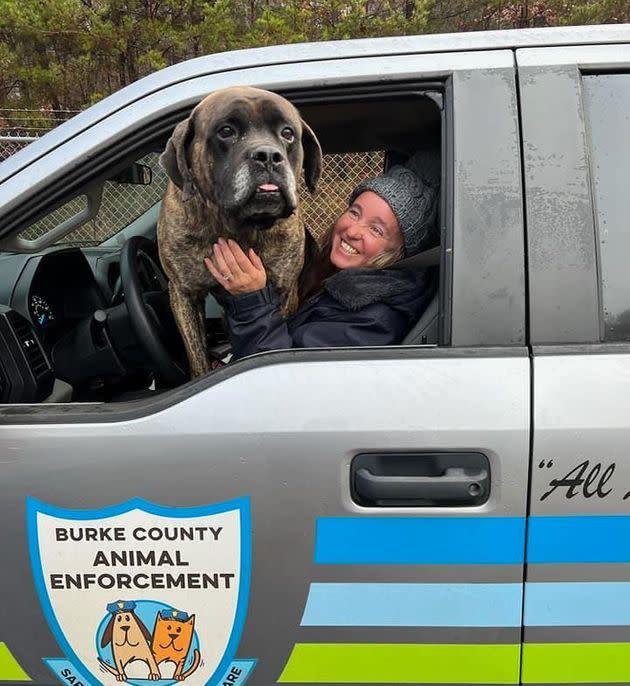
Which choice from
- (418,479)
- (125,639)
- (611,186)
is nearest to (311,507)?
(418,479)

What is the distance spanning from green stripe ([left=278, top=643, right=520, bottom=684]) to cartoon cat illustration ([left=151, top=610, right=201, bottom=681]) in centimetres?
20

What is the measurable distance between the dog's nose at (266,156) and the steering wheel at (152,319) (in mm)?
662

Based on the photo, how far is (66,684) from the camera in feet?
4.60

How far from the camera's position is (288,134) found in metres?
1.82

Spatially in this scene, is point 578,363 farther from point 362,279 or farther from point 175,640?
point 175,640

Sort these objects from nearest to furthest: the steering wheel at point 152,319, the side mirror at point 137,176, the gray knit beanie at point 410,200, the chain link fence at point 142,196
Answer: the gray knit beanie at point 410,200 → the steering wheel at point 152,319 → the side mirror at point 137,176 → the chain link fence at point 142,196

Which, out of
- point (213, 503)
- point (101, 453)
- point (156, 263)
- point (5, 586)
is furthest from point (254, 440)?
point (156, 263)

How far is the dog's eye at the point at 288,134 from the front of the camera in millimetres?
1799

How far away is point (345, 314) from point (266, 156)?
17.9 inches

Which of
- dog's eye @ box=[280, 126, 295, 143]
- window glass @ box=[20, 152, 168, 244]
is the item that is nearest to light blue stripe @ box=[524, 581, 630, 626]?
dog's eye @ box=[280, 126, 295, 143]

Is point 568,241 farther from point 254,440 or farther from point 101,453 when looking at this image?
point 101,453

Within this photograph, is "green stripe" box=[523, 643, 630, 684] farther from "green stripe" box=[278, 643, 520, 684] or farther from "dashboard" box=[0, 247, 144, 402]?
"dashboard" box=[0, 247, 144, 402]

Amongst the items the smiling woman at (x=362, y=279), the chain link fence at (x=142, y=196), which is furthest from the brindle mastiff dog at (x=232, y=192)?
the chain link fence at (x=142, y=196)

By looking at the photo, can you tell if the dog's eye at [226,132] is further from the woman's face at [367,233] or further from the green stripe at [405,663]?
the green stripe at [405,663]
